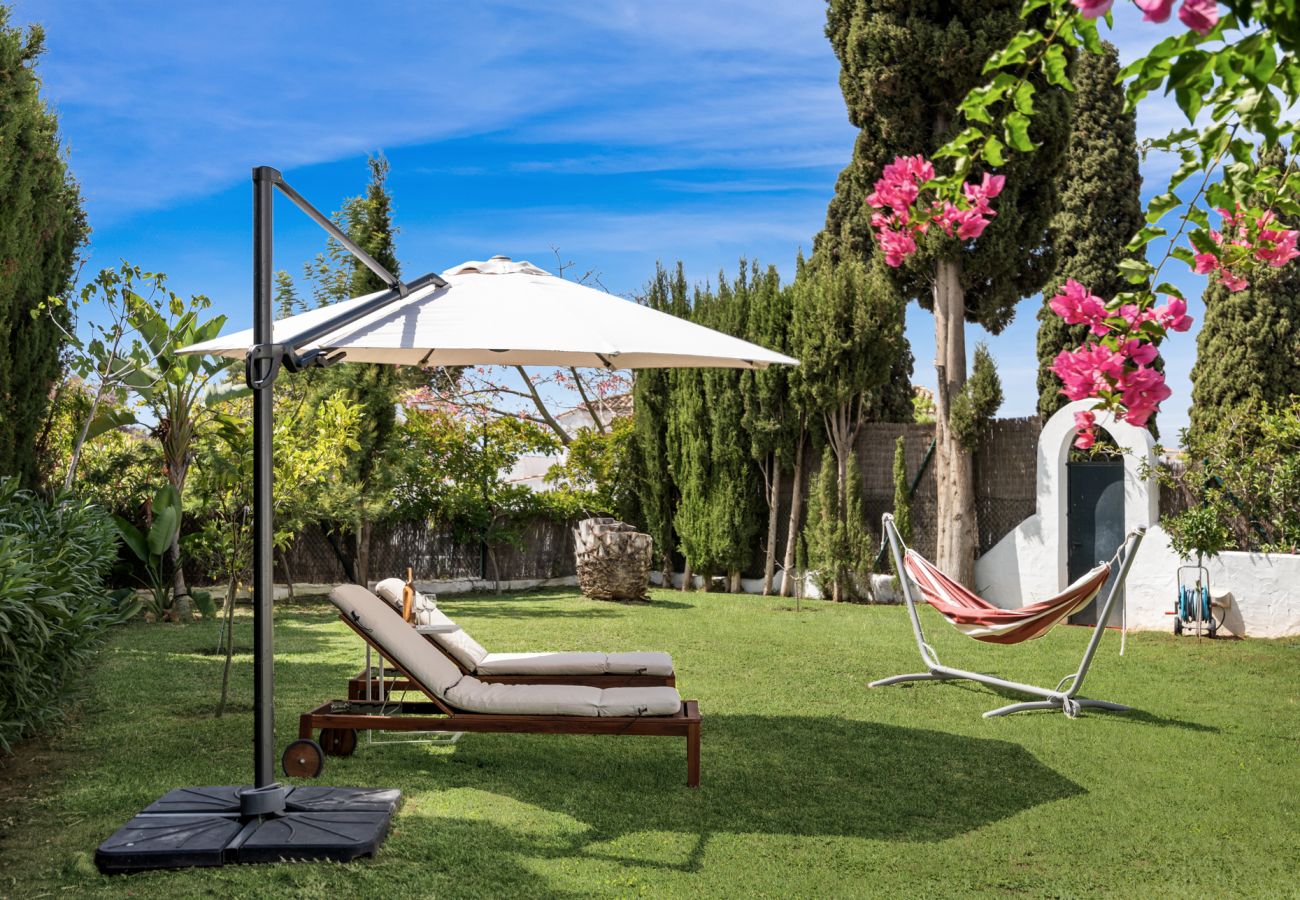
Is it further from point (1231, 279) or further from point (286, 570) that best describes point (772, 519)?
point (1231, 279)

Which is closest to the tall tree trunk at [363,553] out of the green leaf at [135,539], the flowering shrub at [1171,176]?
the green leaf at [135,539]

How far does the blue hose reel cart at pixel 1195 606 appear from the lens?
11039mm

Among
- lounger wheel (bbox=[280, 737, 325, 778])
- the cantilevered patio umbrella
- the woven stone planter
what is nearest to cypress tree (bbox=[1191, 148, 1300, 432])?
the woven stone planter

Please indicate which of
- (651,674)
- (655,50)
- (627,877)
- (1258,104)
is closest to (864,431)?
(655,50)

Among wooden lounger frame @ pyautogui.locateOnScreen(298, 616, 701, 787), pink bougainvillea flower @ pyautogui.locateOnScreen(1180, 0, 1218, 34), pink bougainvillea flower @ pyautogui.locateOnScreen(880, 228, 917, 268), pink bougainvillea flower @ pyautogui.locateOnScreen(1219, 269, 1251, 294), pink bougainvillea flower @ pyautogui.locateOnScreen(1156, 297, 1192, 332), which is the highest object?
pink bougainvillea flower @ pyautogui.locateOnScreen(880, 228, 917, 268)

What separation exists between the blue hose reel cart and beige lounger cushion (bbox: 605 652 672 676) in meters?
7.33

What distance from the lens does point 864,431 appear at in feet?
49.0

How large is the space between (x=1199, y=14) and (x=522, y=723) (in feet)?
13.5

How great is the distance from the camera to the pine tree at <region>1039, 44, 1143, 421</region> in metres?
18.4

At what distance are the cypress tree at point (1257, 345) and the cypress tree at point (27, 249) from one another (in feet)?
49.9

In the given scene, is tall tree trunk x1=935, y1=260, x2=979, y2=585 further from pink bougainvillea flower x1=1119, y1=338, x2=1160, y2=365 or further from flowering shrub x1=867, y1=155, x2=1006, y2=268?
pink bougainvillea flower x1=1119, y1=338, x2=1160, y2=365

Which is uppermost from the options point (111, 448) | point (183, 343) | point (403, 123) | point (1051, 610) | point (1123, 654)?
point (403, 123)

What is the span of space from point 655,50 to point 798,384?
20.0 ft

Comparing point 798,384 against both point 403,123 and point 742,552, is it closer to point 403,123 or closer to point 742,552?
point 742,552
